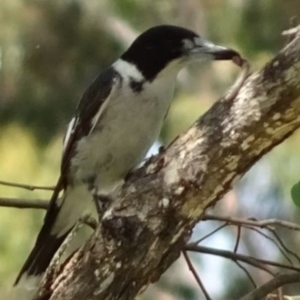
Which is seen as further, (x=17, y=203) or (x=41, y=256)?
(x=41, y=256)

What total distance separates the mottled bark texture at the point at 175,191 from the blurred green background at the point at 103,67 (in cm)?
160

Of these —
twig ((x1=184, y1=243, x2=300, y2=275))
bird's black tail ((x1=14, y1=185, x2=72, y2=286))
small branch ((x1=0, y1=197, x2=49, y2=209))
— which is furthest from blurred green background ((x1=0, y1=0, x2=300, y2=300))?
twig ((x1=184, y1=243, x2=300, y2=275))

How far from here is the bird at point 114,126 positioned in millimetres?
1736

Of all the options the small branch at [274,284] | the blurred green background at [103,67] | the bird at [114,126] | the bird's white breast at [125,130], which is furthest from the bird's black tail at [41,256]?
the blurred green background at [103,67]

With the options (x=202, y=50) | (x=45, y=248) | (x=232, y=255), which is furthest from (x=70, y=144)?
(x=232, y=255)

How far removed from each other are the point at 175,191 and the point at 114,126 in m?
0.53

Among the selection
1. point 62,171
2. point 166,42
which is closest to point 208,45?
point 166,42

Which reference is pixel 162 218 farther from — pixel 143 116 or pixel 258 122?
pixel 143 116

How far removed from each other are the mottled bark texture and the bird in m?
0.44

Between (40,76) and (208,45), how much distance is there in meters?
1.97

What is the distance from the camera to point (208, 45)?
5.69 ft

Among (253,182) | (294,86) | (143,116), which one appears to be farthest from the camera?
(253,182)

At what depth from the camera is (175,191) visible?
1.23 m

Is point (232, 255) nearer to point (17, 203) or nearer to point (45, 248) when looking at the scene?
point (17, 203)
